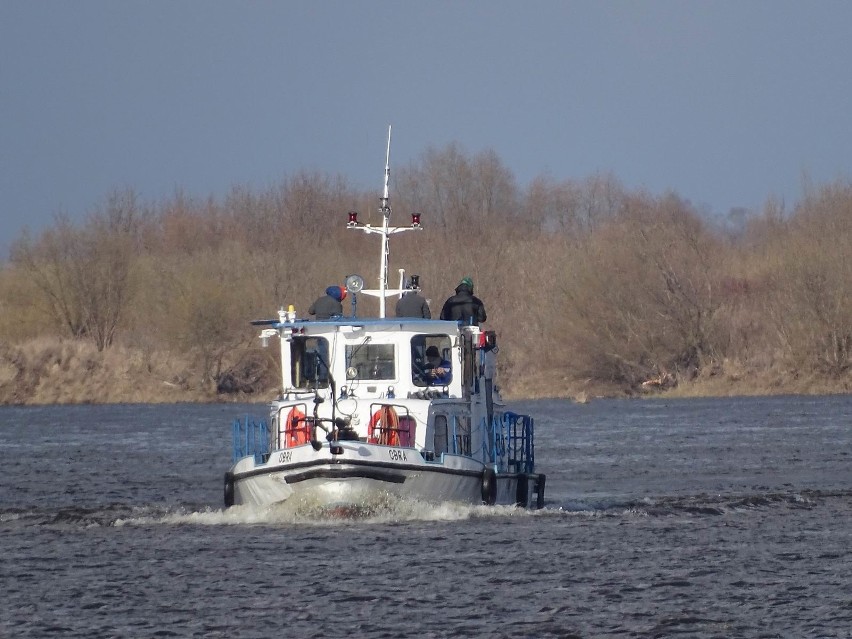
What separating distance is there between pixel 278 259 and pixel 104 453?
33.2m

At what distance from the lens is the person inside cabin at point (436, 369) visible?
27.0m

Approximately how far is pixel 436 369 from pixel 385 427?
5.71 ft

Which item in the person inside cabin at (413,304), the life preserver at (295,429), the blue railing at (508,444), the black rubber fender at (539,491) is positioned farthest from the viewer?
the black rubber fender at (539,491)

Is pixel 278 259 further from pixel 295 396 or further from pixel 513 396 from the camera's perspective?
pixel 295 396

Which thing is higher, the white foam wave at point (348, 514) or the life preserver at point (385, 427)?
the life preserver at point (385, 427)

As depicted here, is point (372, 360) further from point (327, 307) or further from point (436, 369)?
point (327, 307)

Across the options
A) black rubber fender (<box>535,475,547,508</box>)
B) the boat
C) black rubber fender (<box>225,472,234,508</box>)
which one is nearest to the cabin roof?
the boat

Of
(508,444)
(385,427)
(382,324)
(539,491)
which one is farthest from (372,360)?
(539,491)

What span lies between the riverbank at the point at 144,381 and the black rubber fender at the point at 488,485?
5038 cm

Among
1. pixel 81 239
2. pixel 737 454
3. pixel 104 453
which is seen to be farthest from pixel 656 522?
pixel 81 239

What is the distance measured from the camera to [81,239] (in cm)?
8494

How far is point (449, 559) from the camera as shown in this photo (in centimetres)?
2289

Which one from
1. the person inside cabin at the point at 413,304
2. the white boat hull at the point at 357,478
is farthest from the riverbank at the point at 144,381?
the white boat hull at the point at 357,478

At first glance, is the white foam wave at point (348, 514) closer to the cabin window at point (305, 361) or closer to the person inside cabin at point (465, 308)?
the cabin window at point (305, 361)
